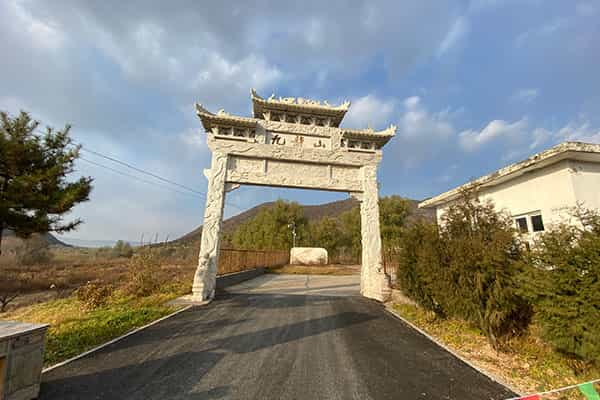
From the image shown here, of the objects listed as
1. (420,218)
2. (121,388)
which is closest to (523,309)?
(420,218)

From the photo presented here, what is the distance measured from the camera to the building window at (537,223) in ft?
18.5

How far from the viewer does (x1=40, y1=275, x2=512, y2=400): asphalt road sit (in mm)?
2641

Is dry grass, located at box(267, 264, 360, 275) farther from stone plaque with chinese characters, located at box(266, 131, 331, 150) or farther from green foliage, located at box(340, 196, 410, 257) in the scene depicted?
stone plaque with chinese characters, located at box(266, 131, 331, 150)

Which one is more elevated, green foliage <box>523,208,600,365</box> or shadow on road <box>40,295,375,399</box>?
green foliage <box>523,208,600,365</box>

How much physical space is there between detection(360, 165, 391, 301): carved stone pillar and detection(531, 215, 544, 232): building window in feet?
13.4

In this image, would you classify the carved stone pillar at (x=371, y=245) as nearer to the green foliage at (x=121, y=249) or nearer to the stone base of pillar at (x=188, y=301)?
the stone base of pillar at (x=188, y=301)

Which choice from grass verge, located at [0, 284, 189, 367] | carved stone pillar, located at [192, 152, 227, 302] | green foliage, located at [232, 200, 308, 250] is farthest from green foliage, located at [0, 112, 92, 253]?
green foliage, located at [232, 200, 308, 250]

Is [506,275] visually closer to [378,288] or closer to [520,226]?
[520,226]

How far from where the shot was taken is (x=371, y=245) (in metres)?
8.43

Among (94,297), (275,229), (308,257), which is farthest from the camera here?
(275,229)

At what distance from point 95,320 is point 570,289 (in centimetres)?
866

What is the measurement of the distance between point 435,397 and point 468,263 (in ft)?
7.74

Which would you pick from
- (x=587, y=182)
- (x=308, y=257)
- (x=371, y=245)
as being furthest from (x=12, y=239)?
(x=587, y=182)

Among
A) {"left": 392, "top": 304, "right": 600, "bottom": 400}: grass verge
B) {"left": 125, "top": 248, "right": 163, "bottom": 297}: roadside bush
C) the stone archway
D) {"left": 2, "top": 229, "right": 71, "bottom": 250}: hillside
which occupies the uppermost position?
the stone archway
